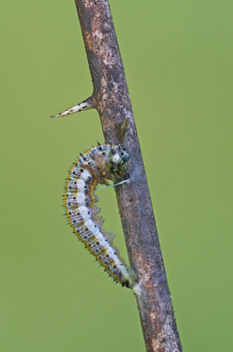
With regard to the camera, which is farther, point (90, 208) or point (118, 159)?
point (90, 208)

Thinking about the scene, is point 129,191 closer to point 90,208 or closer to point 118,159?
point 118,159

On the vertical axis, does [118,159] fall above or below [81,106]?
below

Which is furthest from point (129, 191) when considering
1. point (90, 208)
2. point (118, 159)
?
point (90, 208)

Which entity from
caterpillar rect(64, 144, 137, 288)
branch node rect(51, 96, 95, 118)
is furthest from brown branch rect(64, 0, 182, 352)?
caterpillar rect(64, 144, 137, 288)

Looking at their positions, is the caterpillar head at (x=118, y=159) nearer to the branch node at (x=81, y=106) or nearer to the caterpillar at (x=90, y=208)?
the caterpillar at (x=90, y=208)

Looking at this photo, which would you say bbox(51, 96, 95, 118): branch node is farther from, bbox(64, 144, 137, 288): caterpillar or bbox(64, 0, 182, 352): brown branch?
bbox(64, 144, 137, 288): caterpillar

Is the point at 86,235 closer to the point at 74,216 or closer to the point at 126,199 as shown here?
the point at 74,216

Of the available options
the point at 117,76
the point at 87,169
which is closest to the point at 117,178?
the point at 87,169
